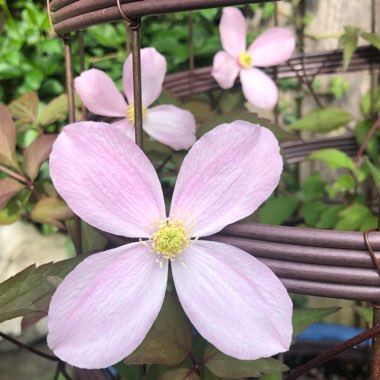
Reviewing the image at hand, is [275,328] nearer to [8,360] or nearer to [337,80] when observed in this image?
[8,360]

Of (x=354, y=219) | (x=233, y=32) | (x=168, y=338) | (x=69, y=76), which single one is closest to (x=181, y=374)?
(x=168, y=338)

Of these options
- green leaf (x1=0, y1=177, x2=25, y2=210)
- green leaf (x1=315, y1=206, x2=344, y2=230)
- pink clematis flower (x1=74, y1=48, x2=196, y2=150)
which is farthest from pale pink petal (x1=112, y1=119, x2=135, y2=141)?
green leaf (x1=315, y1=206, x2=344, y2=230)

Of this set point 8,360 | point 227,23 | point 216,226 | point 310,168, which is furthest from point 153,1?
point 310,168

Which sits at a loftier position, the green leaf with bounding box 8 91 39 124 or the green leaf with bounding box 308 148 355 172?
the green leaf with bounding box 8 91 39 124

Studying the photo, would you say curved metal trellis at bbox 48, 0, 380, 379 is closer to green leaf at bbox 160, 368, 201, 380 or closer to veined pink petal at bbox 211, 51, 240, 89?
green leaf at bbox 160, 368, 201, 380

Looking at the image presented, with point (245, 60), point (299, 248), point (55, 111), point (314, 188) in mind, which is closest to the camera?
point (299, 248)

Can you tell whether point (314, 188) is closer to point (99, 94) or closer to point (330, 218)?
point (330, 218)

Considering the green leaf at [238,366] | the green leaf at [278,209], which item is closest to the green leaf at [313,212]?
the green leaf at [278,209]

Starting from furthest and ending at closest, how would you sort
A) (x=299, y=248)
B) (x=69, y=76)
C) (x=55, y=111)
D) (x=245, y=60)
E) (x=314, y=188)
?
1. (x=314, y=188)
2. (x=245, y=60)
3. (x=55, y=111)
4. (x=69, y=76)
5. (x=299, y=248)
